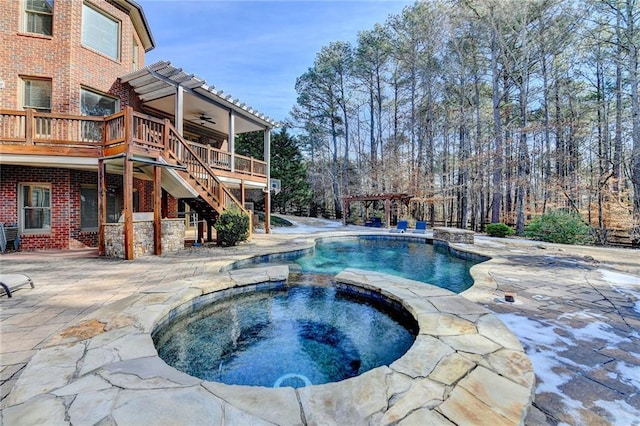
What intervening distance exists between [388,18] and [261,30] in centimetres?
1352

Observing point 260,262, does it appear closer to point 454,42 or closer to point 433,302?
point 433,302

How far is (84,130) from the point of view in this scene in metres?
7.39

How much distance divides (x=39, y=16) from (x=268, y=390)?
12098 millimetres

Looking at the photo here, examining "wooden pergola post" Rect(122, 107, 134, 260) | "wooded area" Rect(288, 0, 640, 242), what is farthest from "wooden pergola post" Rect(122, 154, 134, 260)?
"wooded area" Rect(288, 0, 640, 242)

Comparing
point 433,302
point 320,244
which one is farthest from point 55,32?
point 433,302

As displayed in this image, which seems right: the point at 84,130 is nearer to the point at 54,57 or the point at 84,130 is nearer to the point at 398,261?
the point at 54,57

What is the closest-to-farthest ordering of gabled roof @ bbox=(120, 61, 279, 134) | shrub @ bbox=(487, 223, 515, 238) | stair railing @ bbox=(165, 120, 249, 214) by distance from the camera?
stair railing @ bbox=(165, 120, 249, 214) → gabled roof @ bbox=(120, 61, 279, 134) → shrub @ bbox=(487, 223, 515, 238)

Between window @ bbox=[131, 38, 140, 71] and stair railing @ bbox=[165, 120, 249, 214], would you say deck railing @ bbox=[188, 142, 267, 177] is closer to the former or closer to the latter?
stair railing @ bbox=[165, 120, 249, 214]

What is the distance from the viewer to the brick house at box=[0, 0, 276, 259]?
6.88 meters

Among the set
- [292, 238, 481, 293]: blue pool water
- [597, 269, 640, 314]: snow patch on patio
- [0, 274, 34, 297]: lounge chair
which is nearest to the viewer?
[0, 274, 34, 297]: lounge chair

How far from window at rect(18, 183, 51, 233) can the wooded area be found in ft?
58.1

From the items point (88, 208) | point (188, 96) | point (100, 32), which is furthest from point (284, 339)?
point (100, 32)

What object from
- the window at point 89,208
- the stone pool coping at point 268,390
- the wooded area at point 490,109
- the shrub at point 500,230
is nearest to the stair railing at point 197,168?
the window at point 89,208

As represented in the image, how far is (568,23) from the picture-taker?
12.7m
